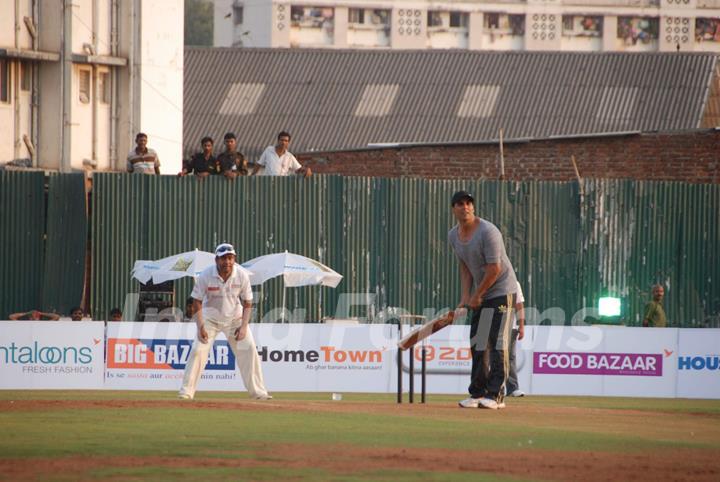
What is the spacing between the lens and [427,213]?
89.8 feet

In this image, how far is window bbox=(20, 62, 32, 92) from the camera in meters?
34.0

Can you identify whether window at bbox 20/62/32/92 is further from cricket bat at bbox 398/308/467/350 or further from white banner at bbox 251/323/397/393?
cricket bat at bbox 398/308/467/350

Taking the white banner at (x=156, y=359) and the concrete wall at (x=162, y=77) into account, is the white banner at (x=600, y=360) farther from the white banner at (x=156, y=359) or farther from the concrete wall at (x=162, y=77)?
the concrete wall at (x=162, y=77)

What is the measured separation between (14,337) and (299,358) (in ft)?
14.1

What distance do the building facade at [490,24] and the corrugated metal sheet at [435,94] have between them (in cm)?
4851

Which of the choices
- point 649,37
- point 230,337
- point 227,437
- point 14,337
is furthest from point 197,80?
point 649,37

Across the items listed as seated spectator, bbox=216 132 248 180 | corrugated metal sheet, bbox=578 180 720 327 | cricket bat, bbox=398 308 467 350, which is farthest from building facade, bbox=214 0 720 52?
cricket bat, bbox=398 308 467 350

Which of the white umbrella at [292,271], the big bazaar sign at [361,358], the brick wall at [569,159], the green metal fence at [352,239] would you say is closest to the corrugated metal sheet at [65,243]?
the green metal fence at [352,239]

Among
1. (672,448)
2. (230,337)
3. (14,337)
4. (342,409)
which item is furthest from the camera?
(14,337)

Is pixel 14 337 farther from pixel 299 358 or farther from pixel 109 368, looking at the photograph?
pixel 299 358

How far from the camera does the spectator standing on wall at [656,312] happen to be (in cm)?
2541

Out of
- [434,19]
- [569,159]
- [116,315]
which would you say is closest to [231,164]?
[116,315]

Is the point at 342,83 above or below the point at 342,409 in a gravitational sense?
above

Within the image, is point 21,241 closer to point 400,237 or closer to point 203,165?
point 203,165
